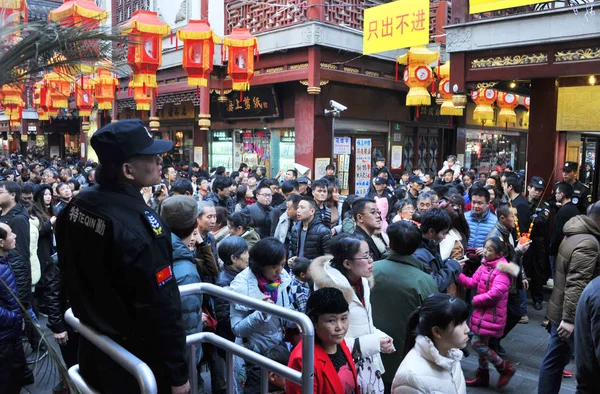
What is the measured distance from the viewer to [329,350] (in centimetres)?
261

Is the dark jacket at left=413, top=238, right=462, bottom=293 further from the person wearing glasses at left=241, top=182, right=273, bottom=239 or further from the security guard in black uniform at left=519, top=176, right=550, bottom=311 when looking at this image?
the security guard in black uniform at left=519, top=176, right=550, bottom=311

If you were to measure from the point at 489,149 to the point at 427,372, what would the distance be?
60.5ft

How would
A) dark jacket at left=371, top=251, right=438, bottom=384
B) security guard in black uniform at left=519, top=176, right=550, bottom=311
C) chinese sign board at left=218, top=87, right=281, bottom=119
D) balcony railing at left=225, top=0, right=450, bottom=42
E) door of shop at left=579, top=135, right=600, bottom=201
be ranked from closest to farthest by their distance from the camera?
dark jacket at left=371, top=251, right=438, bottom=384, security guard in black uniform at left=519, top=176, right=550, bottom=311, door of shop at left=579, top=135, right=600, bottom=201, balcony railing at left=225, top=0, right=450, bottom=42, chinese sign board at left=218, top=87, right=281, bottom=119

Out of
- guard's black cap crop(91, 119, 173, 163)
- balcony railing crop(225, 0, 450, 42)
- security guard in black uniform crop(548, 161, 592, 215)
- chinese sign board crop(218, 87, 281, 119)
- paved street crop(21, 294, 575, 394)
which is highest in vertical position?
balcony railing crop(225, 0, 450, 42)

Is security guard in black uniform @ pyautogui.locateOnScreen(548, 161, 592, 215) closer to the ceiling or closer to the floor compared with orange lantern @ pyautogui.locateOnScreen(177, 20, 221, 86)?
closer to the floor

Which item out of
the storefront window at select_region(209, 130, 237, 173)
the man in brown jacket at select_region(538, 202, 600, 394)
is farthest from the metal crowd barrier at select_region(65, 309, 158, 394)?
the storefront window at select_region(209, 130, 237, 173)

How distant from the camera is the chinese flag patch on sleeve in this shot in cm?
196

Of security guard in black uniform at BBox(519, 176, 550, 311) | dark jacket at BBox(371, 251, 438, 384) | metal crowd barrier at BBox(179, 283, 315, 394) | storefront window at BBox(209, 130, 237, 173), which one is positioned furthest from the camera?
storefront window at BBox(209, 130, 237, 173)

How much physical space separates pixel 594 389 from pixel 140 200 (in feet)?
9.48

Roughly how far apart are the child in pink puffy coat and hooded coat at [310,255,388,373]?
1958 millimetres

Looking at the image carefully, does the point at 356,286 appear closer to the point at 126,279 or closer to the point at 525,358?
the point at 126,279

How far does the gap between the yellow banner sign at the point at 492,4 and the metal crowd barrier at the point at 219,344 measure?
657cm

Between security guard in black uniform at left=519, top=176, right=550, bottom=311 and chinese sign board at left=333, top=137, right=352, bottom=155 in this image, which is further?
chinese sign board at left=333, top=137, right=352, bottom=155

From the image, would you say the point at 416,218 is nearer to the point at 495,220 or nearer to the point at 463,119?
the point at 495,220
